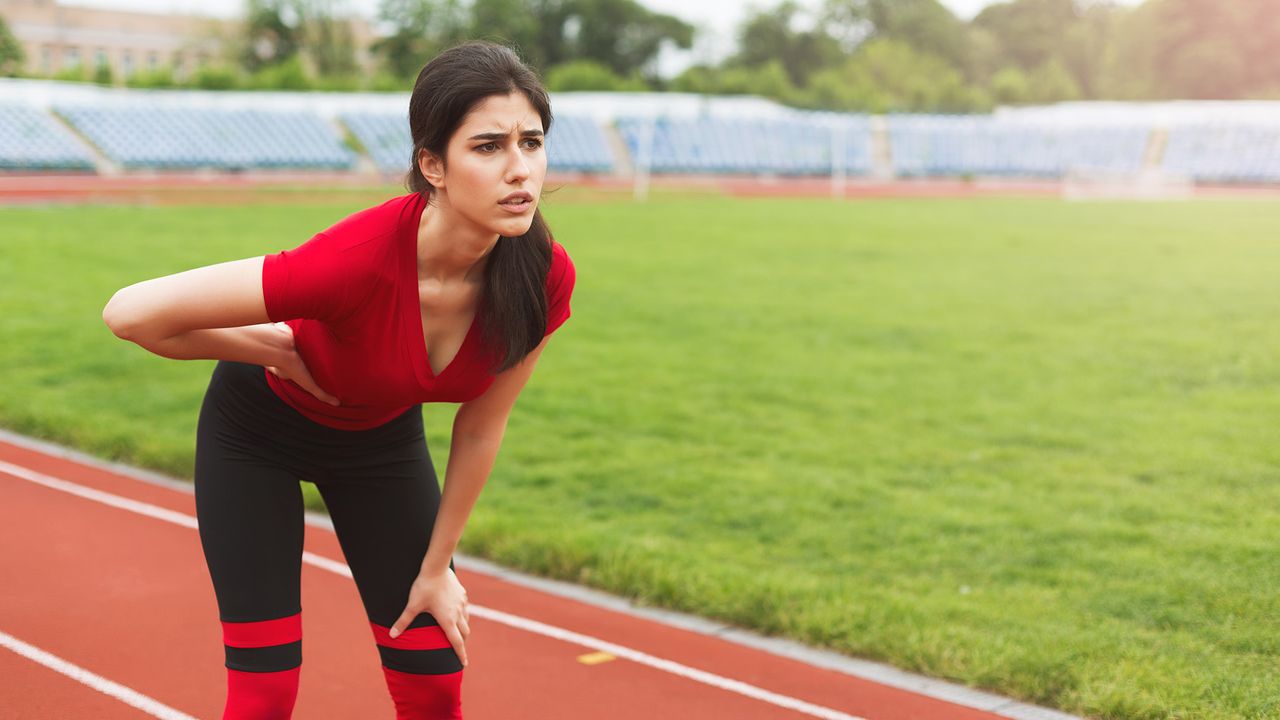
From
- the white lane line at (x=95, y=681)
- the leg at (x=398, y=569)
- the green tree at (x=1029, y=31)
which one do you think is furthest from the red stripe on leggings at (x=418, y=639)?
the green tree at (x=1029, y=31)

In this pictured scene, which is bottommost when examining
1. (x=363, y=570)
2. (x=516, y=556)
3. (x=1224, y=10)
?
(x=516, y=556)

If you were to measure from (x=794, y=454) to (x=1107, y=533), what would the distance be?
2.13 meters

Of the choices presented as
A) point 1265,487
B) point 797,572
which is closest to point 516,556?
point 797,572

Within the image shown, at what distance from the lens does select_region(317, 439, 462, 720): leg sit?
2945 millimetres

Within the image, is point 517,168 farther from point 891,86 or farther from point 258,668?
point 891,86

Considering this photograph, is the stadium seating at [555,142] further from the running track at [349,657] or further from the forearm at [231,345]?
the forearm at [231,345]

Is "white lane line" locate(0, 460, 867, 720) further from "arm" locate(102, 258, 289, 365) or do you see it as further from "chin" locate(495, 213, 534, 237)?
"arm" locate(102, 258, 289, 365)

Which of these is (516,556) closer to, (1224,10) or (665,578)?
(665,578)

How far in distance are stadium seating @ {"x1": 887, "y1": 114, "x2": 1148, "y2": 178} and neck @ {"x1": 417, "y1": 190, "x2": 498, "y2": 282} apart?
5029 cm

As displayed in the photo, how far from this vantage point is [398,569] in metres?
2.99

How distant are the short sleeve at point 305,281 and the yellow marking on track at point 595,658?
8.62 feet

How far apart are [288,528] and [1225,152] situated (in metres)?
55.2

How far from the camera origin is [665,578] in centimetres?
564

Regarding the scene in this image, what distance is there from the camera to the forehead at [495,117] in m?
2.51
